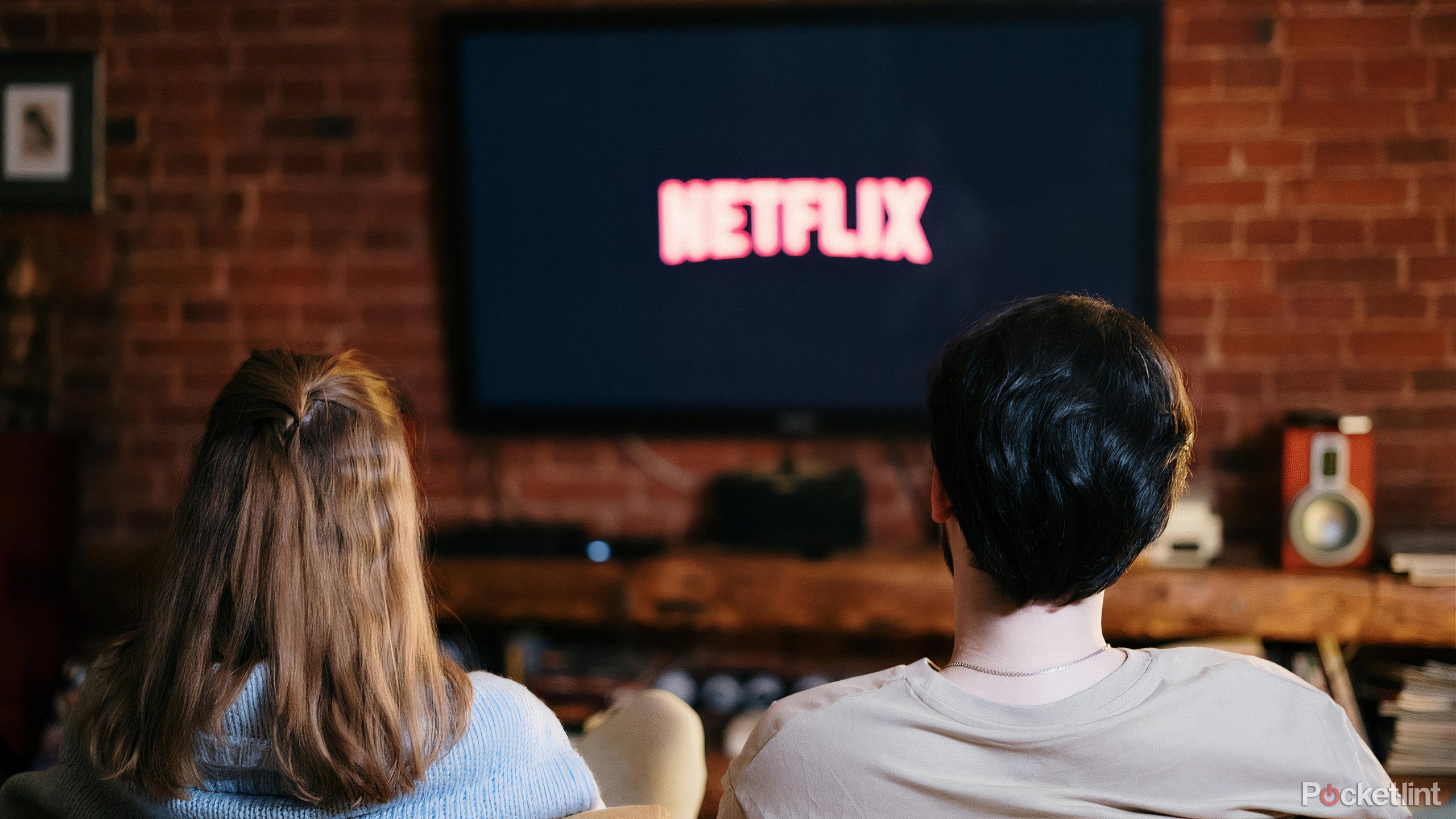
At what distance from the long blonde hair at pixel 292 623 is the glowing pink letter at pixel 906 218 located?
5.73ft

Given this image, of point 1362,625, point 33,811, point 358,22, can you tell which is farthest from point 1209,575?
point 358,22

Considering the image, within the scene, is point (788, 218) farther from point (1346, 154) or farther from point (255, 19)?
point (255, 19)

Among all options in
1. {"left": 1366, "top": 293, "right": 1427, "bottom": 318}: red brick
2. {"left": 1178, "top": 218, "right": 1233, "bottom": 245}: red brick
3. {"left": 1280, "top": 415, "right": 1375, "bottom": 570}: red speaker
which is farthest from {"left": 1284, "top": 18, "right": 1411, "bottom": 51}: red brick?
{"left": 1280, "top": 415, "right": 1375, "bottom": 570}: red speaker

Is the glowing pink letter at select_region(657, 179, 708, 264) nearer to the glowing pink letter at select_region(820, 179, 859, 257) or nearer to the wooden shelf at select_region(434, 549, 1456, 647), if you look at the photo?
the glowing pink letter at select_region(820, 179, 859, 257)

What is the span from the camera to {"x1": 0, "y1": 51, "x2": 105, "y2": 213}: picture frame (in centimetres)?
278

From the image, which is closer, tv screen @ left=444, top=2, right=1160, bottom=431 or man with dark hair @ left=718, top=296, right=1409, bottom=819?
man with dark hair @ left=718, top=296, right=1409, bottom=819

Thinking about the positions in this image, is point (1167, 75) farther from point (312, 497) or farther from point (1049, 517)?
point (312, 497)

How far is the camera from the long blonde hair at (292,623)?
93cm

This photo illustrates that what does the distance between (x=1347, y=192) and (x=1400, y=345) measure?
40 cm

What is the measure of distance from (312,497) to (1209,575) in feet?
6.45

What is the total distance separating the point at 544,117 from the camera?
2605mm

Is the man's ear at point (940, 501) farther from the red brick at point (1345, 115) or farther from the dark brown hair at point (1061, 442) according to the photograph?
the red brick at point (1345, 115)

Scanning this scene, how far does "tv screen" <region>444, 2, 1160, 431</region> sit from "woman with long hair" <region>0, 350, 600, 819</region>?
161cm

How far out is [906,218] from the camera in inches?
99.1
